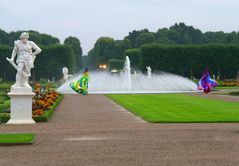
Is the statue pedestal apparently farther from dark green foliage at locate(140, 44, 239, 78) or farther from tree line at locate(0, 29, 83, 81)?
tree line at locate(0, 29, 83, 81)

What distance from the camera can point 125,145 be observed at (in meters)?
13.4

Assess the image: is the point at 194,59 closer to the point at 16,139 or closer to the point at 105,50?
the point at 105,50

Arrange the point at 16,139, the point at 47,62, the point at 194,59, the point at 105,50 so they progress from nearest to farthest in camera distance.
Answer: the point at 16,139, the point at 194,59, the point at 47,62, the point at 105,50

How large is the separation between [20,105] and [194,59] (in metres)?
74.0

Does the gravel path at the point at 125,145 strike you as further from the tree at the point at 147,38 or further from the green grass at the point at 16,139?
the tree at the point at 147,38

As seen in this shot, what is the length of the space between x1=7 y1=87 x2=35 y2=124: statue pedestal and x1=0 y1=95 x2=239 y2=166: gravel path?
112 cm

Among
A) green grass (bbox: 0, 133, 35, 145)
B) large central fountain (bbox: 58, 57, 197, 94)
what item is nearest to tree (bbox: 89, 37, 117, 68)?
large central fountain (bbox: 58, 57, 197, 94)

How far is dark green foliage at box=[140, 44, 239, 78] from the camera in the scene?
9100 centimetres

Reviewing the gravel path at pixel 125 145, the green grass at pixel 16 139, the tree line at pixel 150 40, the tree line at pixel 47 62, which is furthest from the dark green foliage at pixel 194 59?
the green grass at pixel 16 139

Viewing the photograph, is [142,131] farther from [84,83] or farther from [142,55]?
[142,55]

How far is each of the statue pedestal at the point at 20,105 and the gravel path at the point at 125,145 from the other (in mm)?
1119

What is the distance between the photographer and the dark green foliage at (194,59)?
91.0m

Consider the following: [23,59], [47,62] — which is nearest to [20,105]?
[23,59]

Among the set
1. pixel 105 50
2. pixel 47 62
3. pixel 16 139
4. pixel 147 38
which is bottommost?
pixel 16 139
